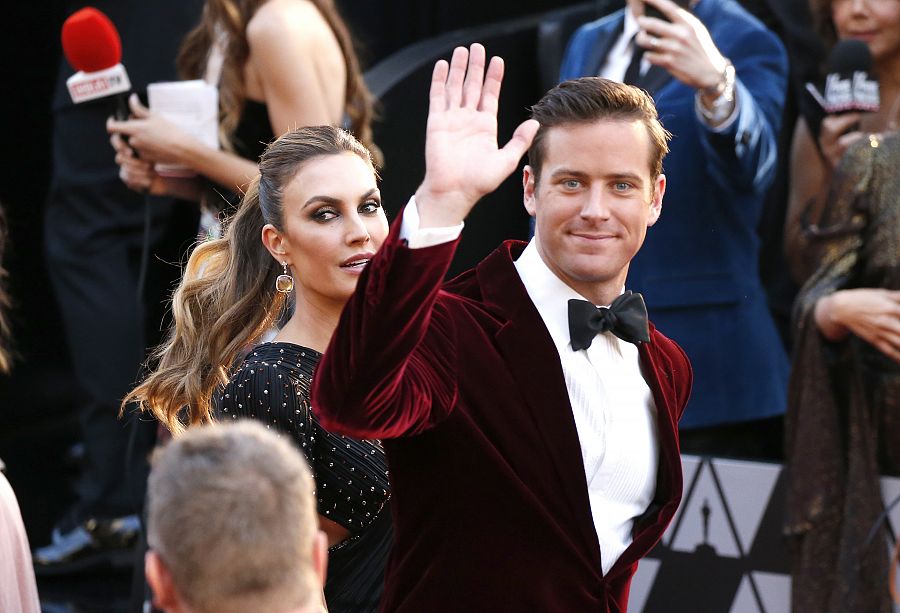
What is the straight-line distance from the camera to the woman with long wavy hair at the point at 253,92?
14.0 feet

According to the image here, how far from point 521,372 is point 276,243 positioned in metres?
0.89

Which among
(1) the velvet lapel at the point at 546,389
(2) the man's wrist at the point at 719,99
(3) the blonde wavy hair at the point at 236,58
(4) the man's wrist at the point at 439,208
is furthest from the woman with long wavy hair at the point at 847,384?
(4) the man's wrist at the point at 439,208

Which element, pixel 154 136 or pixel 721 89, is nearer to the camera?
pixel 721 89

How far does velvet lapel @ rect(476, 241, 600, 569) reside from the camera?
2.35m

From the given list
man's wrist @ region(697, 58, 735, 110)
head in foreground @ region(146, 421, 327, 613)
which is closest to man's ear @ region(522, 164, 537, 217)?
head in foreground @ region(146, 421, 327, 613)

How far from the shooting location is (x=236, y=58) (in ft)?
14.3

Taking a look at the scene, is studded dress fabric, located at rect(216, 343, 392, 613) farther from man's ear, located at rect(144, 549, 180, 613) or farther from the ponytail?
man's ear, located at rect(144, 549, 180, 613)

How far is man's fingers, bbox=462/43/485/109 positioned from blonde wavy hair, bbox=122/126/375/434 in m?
0.90

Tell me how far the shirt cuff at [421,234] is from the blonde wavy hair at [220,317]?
1055mm

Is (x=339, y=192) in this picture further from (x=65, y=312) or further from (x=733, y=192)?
(x=65, y=312)

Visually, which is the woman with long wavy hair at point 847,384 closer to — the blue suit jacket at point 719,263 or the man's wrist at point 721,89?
the blue suit jacket at point 719,263

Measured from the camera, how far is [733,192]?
4.27 meters

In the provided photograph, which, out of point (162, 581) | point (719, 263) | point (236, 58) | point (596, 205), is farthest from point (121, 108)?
point (162, 581)

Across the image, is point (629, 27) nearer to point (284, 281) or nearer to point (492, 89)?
point (284, 281)
